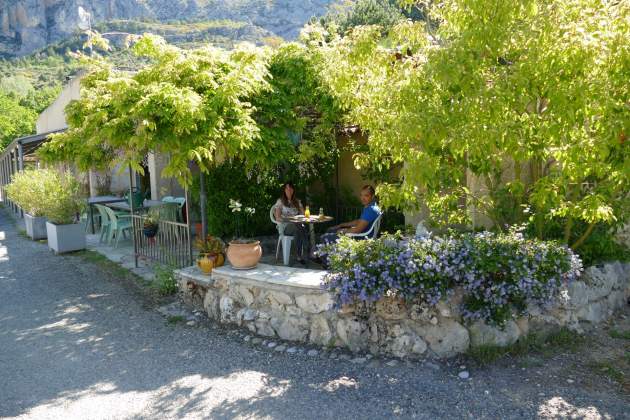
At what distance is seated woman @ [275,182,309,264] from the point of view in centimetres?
687

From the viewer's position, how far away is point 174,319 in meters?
5.54

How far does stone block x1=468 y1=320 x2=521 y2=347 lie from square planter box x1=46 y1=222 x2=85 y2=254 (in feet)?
26.7

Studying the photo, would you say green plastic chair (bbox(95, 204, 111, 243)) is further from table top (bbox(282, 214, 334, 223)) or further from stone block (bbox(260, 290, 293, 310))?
stone block (bbox(260, 290, 293, 310))

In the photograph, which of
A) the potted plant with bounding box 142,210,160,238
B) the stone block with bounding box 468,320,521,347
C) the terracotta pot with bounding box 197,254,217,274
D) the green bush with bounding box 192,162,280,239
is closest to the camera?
the stone block with bounding box 468,320,521,347

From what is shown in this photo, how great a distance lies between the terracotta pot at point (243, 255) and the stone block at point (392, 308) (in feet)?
5.54

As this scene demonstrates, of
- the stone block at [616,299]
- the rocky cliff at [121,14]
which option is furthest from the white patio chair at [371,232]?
the rocky cliff at [121,14]

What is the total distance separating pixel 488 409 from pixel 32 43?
8471 centimetres

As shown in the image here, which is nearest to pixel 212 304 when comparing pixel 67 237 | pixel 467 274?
pixel 467 274

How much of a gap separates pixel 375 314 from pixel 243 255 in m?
1.71

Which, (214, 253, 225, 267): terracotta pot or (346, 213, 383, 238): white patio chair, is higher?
(346, 213, 383, 238): white patio chair

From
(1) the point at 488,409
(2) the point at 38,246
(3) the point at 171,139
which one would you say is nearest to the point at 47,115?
(2) the point at 38,246

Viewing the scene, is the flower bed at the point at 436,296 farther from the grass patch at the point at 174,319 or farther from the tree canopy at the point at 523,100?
the grass patch at the point at 174,319

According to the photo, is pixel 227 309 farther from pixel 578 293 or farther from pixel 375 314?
pixel 578 293

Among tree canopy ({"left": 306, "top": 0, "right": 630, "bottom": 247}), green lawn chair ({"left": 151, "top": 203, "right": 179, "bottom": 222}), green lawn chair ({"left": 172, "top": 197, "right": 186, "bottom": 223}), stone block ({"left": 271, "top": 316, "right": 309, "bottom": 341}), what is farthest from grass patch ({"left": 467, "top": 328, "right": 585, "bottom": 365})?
green lawn chair ({"left": 172, "top": 197, "right": 186, "bottom": 223})
